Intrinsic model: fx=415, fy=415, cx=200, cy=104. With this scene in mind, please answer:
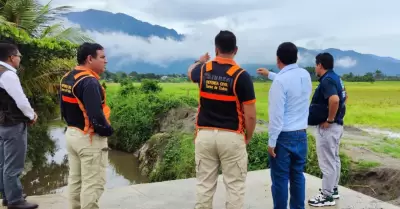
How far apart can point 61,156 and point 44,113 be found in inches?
75.0

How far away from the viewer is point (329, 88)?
4277 mm

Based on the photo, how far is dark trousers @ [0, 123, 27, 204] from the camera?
4.13 m

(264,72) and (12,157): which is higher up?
(264,72)

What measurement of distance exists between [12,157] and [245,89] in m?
2.48

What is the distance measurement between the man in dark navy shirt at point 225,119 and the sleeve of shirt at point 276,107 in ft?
0.96

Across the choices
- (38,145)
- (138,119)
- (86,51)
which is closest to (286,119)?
(86,51)

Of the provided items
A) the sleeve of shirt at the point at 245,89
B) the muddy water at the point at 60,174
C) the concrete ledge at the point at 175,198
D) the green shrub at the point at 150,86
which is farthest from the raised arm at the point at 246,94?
the green shrub at the point at 150,86

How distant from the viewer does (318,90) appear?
4445 mm

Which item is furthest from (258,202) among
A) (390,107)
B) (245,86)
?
(390,107)

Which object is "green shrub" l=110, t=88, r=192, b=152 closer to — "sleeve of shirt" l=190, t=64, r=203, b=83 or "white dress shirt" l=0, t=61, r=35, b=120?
"white dress shirt" l=0, t=61, r=35, b=120

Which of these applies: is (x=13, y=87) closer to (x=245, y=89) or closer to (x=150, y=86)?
(x=245, y=89)

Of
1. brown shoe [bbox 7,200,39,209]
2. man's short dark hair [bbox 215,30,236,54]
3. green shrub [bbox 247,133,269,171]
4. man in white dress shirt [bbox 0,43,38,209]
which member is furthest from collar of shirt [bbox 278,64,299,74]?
green shrub [bbox 247,133,269,171]

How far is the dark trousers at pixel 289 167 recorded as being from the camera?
3770 millimetres

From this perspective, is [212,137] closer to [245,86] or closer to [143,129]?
[245,86]
